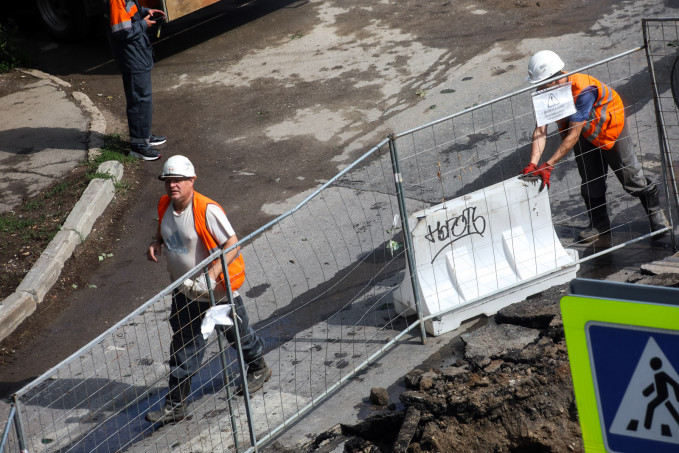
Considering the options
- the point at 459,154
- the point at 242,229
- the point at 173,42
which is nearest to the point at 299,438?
the point at 242,229

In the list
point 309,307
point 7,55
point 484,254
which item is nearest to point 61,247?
point 309,307

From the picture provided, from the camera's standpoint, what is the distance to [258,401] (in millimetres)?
5883

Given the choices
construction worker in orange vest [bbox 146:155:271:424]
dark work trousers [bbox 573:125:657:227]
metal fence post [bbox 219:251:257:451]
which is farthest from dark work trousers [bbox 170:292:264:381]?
dark work trousers [bbox 573:125:657:227]

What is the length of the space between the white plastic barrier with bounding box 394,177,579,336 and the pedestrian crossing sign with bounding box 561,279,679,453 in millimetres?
3258

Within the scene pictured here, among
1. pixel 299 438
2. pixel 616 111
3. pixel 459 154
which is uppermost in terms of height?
pixel 616 111

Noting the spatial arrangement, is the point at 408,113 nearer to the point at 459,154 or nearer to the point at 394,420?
the point at 459,154

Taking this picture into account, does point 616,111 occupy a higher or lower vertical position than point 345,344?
higher

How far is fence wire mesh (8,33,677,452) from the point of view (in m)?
5.74

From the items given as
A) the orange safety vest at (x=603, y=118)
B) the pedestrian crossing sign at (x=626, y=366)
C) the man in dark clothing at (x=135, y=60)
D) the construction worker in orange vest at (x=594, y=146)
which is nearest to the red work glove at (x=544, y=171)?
the construction worker in orange vest at (x=594, y=146)

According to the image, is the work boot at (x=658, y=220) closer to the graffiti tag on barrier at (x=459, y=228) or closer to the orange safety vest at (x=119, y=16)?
the graffiti tag on barrier at (x=459, y=228)

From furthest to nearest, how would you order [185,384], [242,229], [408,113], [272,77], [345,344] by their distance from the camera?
[272,77] < [408,113] < [242,229] < [345,344] < [185,384]

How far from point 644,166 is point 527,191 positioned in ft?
6.83

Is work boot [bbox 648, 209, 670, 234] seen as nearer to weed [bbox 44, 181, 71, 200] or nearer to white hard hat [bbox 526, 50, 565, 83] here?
white hard hat [bbox 526, 50, 565, 83]

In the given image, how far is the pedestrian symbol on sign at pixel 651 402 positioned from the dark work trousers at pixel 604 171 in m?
4.28
